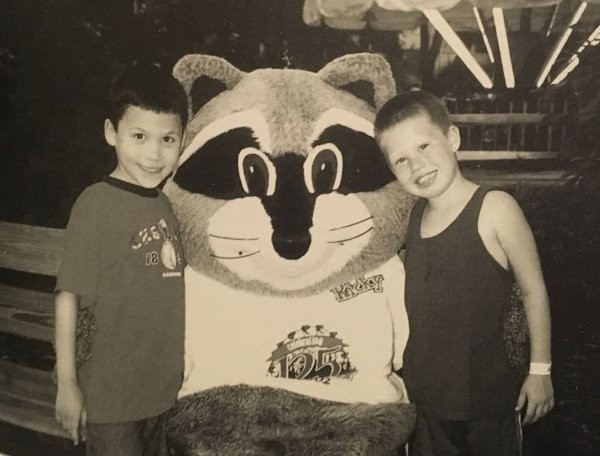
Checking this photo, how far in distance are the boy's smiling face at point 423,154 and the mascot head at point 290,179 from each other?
0.06 metres

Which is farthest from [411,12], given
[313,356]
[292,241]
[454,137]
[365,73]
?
[313,356]

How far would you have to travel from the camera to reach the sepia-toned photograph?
46.7 inches

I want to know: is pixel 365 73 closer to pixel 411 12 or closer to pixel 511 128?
pixel 411 12

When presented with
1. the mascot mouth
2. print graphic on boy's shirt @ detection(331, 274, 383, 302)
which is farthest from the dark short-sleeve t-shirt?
print graphic on boy's shirt @ detection(331, 274, 383, 302)

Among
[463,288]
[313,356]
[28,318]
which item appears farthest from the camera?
[28,318]

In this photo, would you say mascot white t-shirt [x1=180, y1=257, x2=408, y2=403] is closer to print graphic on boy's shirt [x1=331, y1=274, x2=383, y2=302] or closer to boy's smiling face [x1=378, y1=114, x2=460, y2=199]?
print graphic on boy's shirt [x1=331, y1=274, x2=383, y2=302]

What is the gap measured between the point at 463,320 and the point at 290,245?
371 mm

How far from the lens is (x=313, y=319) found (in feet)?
4.16

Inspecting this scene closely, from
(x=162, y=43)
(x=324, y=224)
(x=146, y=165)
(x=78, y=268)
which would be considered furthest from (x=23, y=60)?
(x=324, y=224)

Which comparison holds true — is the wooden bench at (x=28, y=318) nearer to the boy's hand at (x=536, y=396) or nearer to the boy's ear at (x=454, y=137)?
the boy's ear at (x=454, y=137)

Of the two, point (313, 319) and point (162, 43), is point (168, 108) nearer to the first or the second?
point (162, 43)

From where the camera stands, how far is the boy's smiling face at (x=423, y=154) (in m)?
1.18

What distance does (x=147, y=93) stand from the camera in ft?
4.00

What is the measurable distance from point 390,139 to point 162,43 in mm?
537
